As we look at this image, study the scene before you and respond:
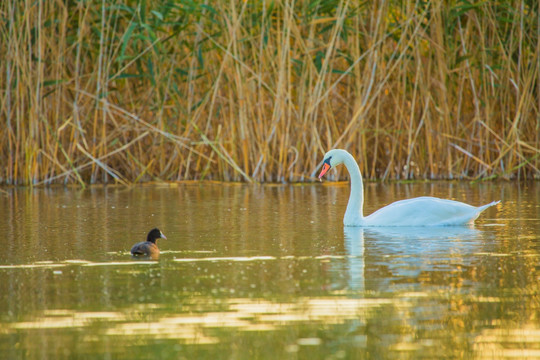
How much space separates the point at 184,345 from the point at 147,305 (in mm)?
770

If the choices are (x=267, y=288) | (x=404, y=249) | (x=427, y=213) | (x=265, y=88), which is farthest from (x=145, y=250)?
(x=265, y=88)

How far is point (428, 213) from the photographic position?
742cm

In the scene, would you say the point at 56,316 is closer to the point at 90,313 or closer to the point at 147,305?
the point at 90,313

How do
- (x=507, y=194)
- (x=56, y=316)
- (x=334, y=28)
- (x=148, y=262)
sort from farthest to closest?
1. (x=334, y=28)
2. (x=507, y=194)
3. (x=148, y=262)
4. (x=56, y=316)

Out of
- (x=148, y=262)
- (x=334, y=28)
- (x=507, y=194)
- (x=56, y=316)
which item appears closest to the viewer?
(x=56, y=316)

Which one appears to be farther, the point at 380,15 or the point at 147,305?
the point at 380,15

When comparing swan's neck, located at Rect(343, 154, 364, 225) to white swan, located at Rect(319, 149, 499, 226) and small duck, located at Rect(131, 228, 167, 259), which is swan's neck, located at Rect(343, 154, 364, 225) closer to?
white swan, located at Rect(319, 149, 499, 226)

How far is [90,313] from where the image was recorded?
13.4ft

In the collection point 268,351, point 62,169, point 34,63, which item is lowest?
point 268,351

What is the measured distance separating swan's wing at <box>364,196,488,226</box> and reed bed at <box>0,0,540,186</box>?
182 inches

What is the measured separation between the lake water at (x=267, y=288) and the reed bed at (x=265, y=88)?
12.0ft

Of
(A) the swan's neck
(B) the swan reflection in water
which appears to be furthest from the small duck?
(A) the swan's neck

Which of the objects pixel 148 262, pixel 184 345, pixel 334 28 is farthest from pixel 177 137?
pixel 184 345

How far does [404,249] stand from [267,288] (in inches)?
65.1
